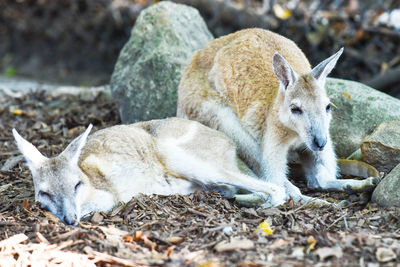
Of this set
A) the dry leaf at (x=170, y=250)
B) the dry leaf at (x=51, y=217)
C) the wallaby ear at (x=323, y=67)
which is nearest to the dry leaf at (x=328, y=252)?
the dry leaf at (x=170, y=250)

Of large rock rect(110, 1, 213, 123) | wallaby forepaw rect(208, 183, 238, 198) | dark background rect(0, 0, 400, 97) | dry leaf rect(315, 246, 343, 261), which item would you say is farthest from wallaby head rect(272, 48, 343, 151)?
dark background rect(0, 0, 400, 97)

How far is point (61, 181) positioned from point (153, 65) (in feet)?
8.83

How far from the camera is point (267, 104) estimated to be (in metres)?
5.57

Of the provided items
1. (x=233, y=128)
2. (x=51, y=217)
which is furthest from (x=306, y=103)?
(x=51, y=217)

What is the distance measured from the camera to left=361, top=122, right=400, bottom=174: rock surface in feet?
16.9

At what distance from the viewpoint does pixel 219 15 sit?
32.8ft

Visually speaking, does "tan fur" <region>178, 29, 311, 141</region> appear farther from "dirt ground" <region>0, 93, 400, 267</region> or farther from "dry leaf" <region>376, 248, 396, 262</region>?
"dry leaf" <region>376, 248, 396, 262</region>

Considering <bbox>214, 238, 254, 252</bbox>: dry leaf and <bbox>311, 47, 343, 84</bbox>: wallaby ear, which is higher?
<bbox>311, 47, 343, 84</bbox>: wallaby ear

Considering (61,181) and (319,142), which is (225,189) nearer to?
(319,142)

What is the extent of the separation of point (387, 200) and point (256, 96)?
1696 millimetres

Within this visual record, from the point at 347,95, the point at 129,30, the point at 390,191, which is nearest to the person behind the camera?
Result: the point at 390,191

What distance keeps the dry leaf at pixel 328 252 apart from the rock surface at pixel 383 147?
1720 millimetres

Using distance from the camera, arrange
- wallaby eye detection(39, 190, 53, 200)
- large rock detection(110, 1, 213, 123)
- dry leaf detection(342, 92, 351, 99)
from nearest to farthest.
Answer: wallaby eye detection(39, 190, 53, 200) → dry leaf detection(342, 92, 351, 99) → large rock detection(110, 1, 213, 123)

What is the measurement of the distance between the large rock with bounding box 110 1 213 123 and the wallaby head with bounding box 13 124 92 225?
2.14m
